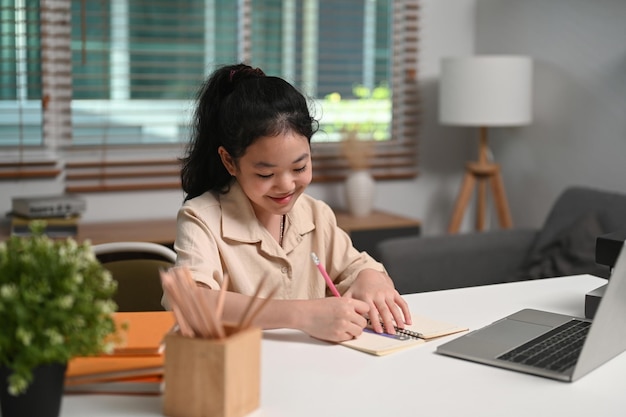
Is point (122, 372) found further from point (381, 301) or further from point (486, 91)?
point (486, 91)

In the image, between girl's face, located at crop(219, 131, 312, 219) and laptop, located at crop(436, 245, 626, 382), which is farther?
girl's face, located at crop(219, 131, 312, 219)

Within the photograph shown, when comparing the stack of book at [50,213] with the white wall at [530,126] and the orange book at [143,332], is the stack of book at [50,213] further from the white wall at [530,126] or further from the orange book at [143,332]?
the orange book at [143,332]

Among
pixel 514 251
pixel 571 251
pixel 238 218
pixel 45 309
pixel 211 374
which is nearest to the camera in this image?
pixel 45 309

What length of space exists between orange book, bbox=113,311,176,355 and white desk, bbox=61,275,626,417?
9 centimetres

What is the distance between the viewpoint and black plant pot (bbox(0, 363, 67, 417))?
1.04 metres

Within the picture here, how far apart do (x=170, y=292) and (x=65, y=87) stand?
2.80 m

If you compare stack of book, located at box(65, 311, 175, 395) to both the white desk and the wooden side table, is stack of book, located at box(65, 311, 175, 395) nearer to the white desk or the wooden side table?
the white desk

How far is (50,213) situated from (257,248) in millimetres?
1846

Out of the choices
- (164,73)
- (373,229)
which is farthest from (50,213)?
(373,229)

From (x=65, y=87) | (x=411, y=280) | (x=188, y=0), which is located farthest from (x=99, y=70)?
(x=411, y=280)

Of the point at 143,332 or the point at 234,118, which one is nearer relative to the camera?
the point at 143,332

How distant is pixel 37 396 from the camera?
1.05 metres

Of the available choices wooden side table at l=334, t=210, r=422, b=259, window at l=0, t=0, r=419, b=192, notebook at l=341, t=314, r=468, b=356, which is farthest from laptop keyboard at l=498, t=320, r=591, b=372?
wooden side table at l=334, t=210, r=422, b=259

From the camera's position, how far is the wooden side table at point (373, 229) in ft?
12.6
